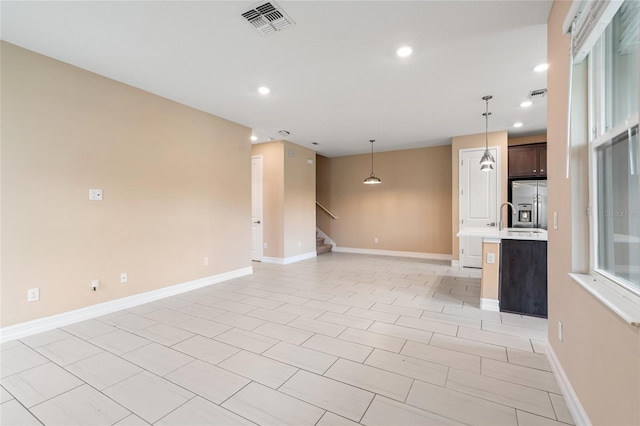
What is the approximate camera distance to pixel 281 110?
4484mm

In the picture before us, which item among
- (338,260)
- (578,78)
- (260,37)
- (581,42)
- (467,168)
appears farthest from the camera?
(338,260)

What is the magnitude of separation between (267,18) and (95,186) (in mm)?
2677

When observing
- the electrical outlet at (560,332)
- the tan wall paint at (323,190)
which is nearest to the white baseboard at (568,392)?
the electrical outlet at (560,332)

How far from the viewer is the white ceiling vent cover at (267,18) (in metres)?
2.21

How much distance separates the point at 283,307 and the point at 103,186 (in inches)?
101

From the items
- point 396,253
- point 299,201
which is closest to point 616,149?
point 299,201

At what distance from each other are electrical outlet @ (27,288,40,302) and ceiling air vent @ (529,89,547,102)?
243 inches

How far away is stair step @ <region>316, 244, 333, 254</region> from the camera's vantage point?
7.87 metres

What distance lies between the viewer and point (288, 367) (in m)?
2.20

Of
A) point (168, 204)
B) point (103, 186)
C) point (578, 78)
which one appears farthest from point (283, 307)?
point (578, 78)

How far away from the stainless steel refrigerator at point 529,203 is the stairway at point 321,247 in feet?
14.7

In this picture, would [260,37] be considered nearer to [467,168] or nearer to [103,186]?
[103,186]

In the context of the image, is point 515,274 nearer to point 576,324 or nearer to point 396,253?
point 576,324

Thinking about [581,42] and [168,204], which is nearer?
[581,42]
